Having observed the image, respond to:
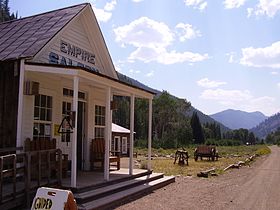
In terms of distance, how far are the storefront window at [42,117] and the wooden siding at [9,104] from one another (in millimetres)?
1127

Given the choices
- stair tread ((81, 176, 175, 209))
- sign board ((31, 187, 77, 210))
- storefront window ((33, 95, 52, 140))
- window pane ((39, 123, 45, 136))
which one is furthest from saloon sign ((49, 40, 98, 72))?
sign board ((31, 187, 77, 210))

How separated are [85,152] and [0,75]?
498cm

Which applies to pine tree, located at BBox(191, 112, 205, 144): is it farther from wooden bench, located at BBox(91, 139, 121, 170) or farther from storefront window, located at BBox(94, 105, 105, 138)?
wooden bench, located at BBox(91, 139, 121, 170)

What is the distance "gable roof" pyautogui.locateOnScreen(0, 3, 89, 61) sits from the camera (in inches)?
437

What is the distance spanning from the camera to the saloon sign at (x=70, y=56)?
12.6 metres

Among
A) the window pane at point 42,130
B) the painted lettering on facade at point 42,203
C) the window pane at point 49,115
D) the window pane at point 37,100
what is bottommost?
the painted lettering on facade at point 42,203

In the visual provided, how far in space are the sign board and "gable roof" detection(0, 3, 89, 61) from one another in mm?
5424

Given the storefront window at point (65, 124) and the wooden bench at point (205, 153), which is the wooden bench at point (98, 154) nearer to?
the storefront window at point (65, 124)

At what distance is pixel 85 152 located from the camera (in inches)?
579

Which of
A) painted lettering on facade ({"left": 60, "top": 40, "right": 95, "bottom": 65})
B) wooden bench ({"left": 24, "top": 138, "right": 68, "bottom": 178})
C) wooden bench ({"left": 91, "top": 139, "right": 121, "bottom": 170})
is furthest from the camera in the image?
wooden bench ({"left": 91, "top": 139, "right": 121, "bottom": 170})

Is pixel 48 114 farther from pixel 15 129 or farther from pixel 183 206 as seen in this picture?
pixel 183 206

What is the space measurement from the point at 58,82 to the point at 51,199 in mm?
7326

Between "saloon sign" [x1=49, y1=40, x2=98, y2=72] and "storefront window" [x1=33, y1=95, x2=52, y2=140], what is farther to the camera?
"saloon sign" [x1=49, y1=40, x2=98, y2=72]

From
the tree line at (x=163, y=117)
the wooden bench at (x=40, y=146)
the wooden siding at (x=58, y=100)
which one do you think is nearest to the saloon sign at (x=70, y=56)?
the wooden siding at (x=58, y=100)
